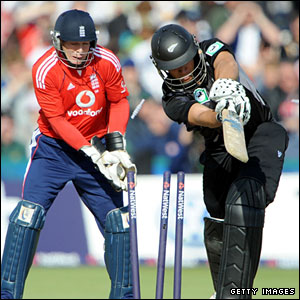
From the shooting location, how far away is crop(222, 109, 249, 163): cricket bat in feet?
12.2

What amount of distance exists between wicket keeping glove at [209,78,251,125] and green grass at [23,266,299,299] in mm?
2397

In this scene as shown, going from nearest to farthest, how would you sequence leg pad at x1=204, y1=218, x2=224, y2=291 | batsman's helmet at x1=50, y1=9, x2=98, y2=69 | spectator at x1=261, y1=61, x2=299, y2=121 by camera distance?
1. batsman's helmet at x1=50, y1=9, x2=98, y2=69
2. leg pad at x1=204, y1=218, x2=224, y2=291
3. spectator at x1=261, y1=61, x2=299, y2=121

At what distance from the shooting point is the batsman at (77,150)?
4387mm

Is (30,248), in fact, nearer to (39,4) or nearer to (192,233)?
(192,233)

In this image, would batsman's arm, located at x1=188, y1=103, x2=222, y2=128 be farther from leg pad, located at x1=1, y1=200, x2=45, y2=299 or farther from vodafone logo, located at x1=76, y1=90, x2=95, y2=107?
leg pad, located at x1=1, y1=200, x2=45, y2=299

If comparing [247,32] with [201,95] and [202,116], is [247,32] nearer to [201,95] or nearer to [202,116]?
[201,95]

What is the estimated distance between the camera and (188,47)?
14.0ft

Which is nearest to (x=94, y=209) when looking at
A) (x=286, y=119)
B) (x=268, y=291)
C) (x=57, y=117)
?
(x=57, y=117)

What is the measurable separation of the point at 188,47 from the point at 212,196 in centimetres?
114

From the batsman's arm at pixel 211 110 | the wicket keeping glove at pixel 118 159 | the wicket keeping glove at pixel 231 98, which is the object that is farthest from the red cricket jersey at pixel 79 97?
the wicket keeping glove at pixel 231 98

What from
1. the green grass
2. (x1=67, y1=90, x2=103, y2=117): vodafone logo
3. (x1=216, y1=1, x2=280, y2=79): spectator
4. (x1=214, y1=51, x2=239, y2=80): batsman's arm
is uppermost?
(x1=216, y1=1, x2=280, y2=79): spectator

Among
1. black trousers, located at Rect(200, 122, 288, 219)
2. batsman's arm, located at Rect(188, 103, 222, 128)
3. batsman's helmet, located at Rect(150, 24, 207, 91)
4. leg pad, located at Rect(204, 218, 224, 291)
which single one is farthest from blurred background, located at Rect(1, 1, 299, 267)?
batsman's arm, located at Rect(188, 103, 222, 128)

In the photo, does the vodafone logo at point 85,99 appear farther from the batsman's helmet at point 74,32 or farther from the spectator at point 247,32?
the spectator at point 247,32

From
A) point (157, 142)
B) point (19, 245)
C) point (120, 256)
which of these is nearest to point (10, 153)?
point (157, 142)
